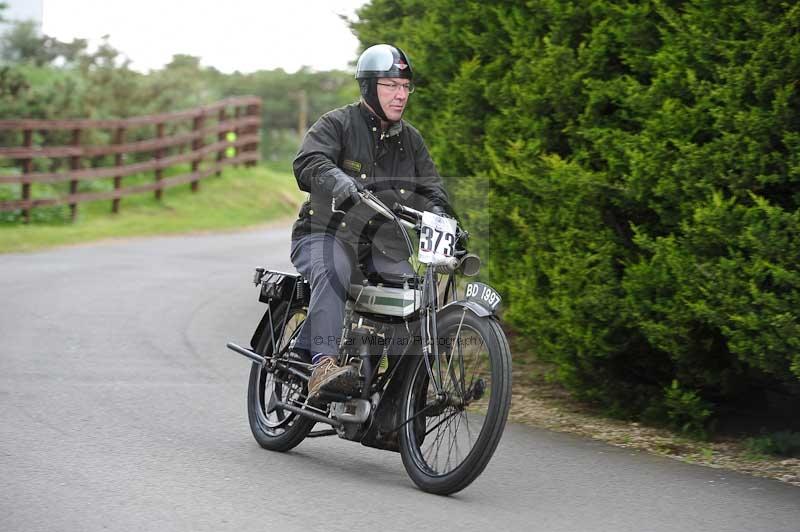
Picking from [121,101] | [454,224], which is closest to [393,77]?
[454,224]

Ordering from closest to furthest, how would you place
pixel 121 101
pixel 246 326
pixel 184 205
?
pixel 246 326 → pixel 184 205 → pixel 121 101

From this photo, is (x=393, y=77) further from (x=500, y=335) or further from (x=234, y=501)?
(x=234, y=501)

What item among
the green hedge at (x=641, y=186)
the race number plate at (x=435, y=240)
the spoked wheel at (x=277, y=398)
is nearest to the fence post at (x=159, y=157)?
the green hedge at (x=641, y=186)

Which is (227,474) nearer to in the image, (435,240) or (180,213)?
(435,240)

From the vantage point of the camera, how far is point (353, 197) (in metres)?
6.23

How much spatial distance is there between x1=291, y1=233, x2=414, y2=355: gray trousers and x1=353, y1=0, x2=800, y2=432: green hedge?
5.28 feet

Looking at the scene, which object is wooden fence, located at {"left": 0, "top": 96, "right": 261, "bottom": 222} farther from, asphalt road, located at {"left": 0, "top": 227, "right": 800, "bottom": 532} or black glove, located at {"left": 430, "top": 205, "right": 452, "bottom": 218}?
black glove, located at {"left": 430, "top": 205, "right": 452, "bottom": 218}

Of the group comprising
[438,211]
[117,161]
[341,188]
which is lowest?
[117,161]

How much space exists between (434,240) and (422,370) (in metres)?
0.69

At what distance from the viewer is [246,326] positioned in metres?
11.9

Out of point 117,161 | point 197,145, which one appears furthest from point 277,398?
point 197,145

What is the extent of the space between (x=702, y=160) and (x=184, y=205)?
59.9 feet

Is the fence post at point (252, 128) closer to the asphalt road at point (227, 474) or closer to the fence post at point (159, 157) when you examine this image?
the fence post at point (159, 157)

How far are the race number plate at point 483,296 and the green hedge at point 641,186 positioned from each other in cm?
143
